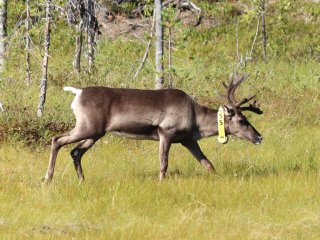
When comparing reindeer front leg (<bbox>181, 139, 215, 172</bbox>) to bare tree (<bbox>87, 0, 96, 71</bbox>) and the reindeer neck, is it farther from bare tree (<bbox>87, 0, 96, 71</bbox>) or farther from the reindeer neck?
bare tree (<bbox>87, 0, 96, 71</bbox>)

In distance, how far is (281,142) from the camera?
12.7 metres

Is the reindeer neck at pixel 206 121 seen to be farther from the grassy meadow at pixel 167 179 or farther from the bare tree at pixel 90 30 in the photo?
the bare tree at pixel 90 30

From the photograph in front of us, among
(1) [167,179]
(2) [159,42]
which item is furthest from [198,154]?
(2) [159,42]

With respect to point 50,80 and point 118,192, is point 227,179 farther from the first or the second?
point 50,80

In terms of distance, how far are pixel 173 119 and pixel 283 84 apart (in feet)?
29.9

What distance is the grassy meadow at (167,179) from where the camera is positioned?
781cm

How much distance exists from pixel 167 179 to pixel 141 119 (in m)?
1.03

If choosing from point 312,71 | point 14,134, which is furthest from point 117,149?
point 312,71

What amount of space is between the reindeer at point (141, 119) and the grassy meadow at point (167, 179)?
1.56ft

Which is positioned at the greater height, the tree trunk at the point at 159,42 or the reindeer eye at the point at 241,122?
the tree trunk at the point at 159,42

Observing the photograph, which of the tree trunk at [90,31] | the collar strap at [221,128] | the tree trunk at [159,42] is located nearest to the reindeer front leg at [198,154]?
the collar strap at [221,128]

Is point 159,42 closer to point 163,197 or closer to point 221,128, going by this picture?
point 221,128

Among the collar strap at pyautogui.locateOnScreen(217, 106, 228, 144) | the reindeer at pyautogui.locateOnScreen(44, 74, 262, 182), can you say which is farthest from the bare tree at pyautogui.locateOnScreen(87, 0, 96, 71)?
the collar strap at pyautogui.locateOnScreen(217, 106, 228, 144)

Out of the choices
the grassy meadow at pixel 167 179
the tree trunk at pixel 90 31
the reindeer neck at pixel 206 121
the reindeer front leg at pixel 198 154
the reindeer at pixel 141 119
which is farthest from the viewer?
the tree trunk at pixel 90 31
